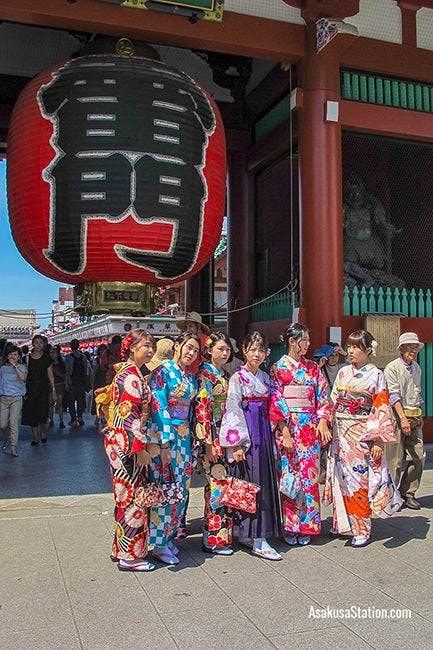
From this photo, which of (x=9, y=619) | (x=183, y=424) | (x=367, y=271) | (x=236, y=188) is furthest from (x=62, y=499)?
(x=236, y=188)

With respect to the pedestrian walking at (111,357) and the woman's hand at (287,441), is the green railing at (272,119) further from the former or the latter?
the woman's hand at (287,441)

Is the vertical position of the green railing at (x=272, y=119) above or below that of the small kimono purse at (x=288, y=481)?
above

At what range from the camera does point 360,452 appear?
4.29 metres

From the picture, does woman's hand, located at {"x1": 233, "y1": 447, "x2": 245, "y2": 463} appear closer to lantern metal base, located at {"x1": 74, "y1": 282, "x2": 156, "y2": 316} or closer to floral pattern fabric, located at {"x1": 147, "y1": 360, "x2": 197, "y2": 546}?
floral pattern fabric, located at {"x1": 147, "y1": 360, "x2": 197, "y2": 546}

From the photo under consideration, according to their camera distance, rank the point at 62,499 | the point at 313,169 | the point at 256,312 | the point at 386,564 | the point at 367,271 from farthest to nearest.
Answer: the point at 256,312
the point at 367,271
the point at 313,169
the point at 62,499
the point at 386,564

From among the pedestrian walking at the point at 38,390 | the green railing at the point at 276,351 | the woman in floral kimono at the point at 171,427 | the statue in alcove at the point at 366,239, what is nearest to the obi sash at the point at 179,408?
the woman in floral kimono at the point at 171,427

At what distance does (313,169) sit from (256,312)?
9.28 ft

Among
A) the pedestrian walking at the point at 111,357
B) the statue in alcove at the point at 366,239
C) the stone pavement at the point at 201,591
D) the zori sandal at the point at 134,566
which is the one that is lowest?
the stone pavement at the point at 201,591

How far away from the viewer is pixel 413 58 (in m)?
7.96

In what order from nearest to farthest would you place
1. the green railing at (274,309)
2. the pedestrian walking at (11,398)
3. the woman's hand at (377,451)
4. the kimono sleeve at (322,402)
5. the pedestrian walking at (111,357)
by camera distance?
1. the woman's hand at (377,451)
2. the kimono sleeve at (322,402)
3. the pedestrian walking at (11,398)
4. the green railing at (274,309)
5. the pedestrian walking at (111,357)

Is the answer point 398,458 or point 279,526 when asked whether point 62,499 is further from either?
point 398,458

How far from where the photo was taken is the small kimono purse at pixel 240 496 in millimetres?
3994

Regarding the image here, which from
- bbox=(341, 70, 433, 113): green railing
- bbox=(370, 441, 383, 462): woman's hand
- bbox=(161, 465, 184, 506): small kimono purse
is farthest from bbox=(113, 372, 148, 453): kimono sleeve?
bbox=(341, 70, 433, 113): green railing

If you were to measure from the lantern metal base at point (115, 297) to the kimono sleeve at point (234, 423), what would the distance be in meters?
2.56
